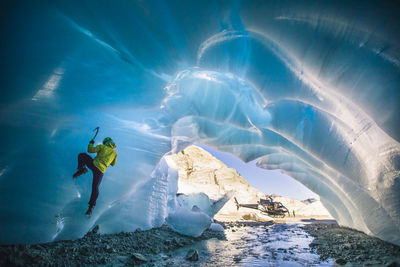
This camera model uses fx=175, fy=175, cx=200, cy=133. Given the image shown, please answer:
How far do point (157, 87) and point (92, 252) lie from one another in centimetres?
350

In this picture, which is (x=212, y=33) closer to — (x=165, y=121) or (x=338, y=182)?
(x=165, y=121)

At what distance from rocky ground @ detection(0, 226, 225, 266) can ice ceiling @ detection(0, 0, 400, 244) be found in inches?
22.6

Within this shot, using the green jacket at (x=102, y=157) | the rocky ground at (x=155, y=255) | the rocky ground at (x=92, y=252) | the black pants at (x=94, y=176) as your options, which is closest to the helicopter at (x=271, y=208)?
the rocky ground at (x=155, y=255)

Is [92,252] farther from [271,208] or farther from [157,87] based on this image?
[271,208]

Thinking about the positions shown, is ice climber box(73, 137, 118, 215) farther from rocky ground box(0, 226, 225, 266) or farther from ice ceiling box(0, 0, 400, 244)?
rocky ground box(0, 226, 225, 266)

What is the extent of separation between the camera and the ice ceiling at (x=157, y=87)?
2395 mm

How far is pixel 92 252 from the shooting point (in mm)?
2326

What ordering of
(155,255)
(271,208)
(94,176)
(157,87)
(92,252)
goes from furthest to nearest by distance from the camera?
(271,208)
(157,87)
(94,176)
(155,255)
(92,252)

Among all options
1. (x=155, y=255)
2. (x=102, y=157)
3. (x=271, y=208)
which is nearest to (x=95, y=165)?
(x=102, y=157)

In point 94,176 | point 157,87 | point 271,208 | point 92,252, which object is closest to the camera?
point 92,252

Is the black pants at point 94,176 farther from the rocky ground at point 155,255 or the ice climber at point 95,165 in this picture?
the rocky ground at point 155,255

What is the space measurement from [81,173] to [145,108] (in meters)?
2.11

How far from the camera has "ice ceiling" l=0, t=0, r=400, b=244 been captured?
2.39 metres

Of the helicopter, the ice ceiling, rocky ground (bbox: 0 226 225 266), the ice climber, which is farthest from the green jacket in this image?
the helicopter
